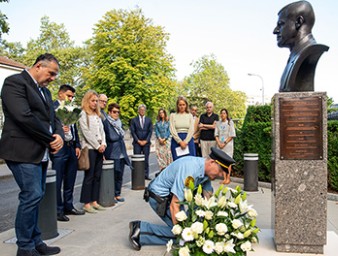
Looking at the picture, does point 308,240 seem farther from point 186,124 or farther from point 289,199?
point 186,124

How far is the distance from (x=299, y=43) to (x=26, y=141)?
3.29 m

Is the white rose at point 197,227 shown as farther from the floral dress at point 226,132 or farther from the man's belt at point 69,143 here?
the floral dress at point 226,132

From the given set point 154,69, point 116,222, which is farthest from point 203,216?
point 154,69

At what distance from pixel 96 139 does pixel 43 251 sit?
2302mm

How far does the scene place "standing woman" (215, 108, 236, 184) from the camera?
9266 millimetres

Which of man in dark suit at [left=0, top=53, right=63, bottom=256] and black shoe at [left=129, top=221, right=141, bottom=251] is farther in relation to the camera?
black shoe at [left=129, top=221, right=141, bottom=251]

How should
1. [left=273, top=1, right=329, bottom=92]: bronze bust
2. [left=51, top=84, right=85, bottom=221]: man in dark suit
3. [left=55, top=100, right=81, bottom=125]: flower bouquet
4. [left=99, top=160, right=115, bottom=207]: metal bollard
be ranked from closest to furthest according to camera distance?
[left=273, top=1, right=329, bottom=92]: bronze bust
[left=55, top=100, right=81, bottom=125]: flower bouquet
[left=51, top=84, right=85, bottom=221]: man in dark suit
[left=99, top=160, right=115, bottom=207]: metal bollard

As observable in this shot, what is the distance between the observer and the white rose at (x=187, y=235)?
3.19 metres

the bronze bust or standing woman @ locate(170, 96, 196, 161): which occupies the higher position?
the bronze bust

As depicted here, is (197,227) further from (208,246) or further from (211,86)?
(211,86)

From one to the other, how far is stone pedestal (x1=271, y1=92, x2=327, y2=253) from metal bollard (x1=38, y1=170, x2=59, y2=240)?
2.79 metres

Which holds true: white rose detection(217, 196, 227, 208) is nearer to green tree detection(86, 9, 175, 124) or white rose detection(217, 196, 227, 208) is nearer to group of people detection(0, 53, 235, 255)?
group of people detection(0, 53, 235, 255)

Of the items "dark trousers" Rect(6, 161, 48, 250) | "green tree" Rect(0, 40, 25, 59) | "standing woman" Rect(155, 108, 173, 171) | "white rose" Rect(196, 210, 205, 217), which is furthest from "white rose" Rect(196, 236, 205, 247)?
"green tree" Rect(0, 40, 25, 59)

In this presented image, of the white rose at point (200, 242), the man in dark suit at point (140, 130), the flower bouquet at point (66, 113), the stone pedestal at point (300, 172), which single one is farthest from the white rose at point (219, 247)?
the man in dark suit at point (140, 130)
